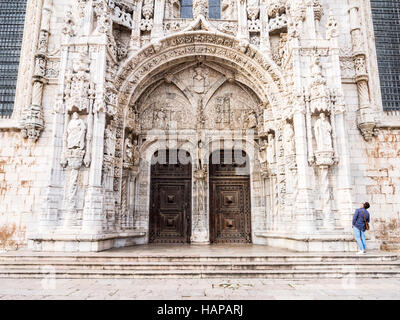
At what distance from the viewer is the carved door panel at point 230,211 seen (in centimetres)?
1099

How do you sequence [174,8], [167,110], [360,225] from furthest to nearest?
[174,8]
[167,110]
[360,225]

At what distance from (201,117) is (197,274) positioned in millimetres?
6617

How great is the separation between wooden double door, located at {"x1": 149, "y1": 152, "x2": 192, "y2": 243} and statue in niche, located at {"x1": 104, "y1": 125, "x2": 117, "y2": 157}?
2225 millimetres

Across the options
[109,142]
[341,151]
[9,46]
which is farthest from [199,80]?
[9,46]

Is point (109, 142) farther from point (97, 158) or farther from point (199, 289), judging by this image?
point (199, 289)

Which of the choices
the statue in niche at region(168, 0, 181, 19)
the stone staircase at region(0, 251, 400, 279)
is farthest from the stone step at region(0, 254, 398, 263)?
the statue in niche at region(168, 0, 181, 19)

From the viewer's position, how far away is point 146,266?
665cm

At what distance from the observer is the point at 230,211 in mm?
11195

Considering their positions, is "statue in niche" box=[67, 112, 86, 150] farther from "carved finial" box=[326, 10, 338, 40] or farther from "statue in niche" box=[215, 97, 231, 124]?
"carved finial" box=[326, 10, 338, 40]

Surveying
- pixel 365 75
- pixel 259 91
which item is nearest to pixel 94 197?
pixel 259 91

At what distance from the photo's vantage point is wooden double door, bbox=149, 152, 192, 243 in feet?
35.9

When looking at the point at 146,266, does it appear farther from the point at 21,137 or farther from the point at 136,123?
the point at 21,137

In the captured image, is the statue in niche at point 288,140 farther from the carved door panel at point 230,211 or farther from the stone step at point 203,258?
the stone step at point 203,258

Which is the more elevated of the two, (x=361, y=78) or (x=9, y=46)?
(x=9, y=46)
